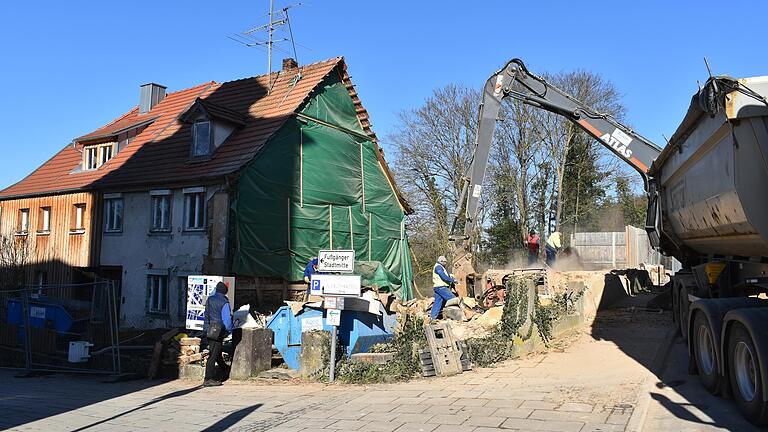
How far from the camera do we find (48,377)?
1439cm

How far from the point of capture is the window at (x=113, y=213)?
22.2 m

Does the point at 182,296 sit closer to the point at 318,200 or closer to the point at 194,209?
the point at 194,209

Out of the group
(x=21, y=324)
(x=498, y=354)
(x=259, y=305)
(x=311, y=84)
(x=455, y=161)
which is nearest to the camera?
(x=498, y=354)

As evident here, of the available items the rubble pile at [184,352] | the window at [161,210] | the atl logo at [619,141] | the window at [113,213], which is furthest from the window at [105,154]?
the atl logo at [619,141]

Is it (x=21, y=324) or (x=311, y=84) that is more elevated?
(x=311, y=84)

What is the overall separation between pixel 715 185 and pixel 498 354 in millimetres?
4646

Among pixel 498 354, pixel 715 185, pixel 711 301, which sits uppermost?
pixel 715 185

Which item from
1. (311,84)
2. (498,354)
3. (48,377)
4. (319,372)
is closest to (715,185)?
(498,354)

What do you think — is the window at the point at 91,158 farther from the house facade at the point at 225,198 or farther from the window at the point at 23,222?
the window at the point at 23,222

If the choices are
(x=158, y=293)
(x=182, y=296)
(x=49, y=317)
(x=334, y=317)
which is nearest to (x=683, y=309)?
(x=334, y=317)

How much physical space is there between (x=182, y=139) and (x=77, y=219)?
17.0 ft

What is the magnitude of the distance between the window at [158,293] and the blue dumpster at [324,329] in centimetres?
949

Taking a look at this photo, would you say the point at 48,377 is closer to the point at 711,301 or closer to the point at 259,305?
the point at 259,305

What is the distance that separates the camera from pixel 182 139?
2291 cm
